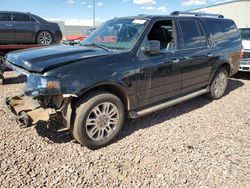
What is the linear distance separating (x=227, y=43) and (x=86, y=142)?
4331mm

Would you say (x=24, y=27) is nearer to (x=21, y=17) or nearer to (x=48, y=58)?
(x=21, y=17)

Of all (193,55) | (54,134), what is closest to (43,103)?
(54,134)

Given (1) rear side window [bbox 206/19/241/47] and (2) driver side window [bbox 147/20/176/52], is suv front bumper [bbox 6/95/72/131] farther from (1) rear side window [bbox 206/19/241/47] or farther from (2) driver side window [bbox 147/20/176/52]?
(1) rear side window [bbox 206/19/241/47]

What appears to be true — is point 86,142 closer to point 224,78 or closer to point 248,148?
point 248,148

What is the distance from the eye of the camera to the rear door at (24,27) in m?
9.38

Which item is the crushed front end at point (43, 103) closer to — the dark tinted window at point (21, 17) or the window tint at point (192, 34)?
the window tint at point (192, 34)

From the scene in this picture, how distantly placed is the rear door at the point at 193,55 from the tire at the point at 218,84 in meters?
0.45

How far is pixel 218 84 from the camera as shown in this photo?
605 cm

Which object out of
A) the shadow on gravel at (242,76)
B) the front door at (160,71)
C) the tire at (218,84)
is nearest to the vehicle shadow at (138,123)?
the tire at (218,84)

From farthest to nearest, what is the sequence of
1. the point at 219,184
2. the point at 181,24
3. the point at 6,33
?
1. the point at 6,33
2. the point at 181,24
3. the point at 219,184

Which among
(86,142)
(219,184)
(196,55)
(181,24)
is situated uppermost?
(181,24)

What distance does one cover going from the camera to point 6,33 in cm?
920

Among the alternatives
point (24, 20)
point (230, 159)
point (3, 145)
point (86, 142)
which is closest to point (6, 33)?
point (24, 20)

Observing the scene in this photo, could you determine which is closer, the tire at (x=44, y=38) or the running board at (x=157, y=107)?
the running board at (x=157, y=107)
